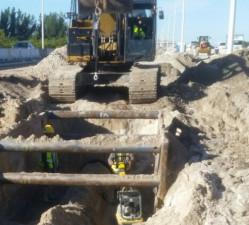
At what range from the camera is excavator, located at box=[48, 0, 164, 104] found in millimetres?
13117

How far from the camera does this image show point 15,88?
14719 mm

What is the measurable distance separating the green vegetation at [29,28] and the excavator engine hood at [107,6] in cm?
4466

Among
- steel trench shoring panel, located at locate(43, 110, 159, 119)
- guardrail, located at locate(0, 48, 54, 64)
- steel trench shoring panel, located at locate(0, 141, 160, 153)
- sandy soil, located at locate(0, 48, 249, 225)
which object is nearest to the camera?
sandy soil, located at locate(0, 48, 249, 225)

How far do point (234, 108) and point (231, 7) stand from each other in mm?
13223

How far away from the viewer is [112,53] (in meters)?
13.7

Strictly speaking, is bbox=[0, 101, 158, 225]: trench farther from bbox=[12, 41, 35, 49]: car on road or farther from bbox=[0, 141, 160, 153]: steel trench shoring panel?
bbox=[12, 41, 35, 49]: car on road

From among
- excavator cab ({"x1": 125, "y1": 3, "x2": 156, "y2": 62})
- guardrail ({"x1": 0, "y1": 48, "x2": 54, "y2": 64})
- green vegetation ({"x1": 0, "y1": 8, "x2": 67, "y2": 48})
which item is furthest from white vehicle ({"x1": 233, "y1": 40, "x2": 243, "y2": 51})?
excavator cab ({"x1": 125, "y1": 3, "x2": 156, "y2": 62})

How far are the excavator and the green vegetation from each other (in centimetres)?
4266

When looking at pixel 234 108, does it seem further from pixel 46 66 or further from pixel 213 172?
pixel 46 66

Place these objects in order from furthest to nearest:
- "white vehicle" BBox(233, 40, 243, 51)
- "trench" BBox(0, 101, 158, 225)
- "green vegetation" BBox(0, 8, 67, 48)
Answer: "white vehicle" BBox(233, 40, 243, 51)
"green vegetation" BBox(0, 8, 67, 48)
"trench" BBox(0, 101, 158, 225)

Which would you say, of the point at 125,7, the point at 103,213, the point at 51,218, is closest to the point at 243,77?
the point at 125,7

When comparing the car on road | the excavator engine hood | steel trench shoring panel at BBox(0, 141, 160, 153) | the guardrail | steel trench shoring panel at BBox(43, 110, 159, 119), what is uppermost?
the excavator engine hood

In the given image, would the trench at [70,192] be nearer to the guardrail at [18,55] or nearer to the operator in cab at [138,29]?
the operator in cab at [138,29]

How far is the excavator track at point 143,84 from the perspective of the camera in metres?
13.1
